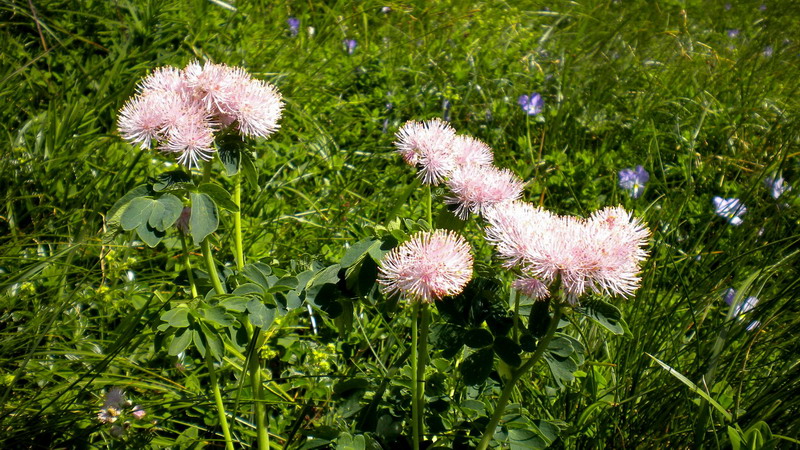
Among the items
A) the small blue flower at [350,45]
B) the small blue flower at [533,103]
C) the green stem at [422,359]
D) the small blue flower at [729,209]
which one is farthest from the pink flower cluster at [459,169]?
the small blue flower at [350,45]

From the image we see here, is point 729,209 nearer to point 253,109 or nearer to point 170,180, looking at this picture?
point 253,109

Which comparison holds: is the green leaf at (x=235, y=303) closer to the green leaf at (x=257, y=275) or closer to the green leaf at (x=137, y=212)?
the green leaf at (x=257, y=275)

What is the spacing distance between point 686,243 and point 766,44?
2096 mm

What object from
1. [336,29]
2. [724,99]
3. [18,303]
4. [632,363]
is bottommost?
[18,303]

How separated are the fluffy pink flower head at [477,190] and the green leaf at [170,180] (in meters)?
0.56

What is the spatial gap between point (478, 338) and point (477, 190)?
12.4 inches

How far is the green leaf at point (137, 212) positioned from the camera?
136 cm

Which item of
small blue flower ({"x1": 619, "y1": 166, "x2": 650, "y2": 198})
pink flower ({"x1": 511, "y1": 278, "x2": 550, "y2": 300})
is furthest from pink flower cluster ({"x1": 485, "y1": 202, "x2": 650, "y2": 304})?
small blue flower ({"x1": 619, "y1": 166, "x2": 650, "y2": 198})

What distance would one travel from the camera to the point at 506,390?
1355mm

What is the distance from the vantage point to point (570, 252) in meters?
1.24

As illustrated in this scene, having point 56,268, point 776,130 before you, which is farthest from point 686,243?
point 56,268

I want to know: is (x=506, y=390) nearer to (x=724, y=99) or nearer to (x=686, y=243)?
(x=686, y=243)

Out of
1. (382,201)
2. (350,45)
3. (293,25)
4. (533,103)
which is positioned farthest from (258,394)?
(293,25)

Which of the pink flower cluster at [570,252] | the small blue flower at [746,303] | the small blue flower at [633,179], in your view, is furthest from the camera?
the small blue flower at [633,179]
